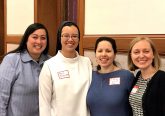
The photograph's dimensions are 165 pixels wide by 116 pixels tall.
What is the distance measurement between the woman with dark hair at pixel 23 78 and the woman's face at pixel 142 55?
1.03 metres

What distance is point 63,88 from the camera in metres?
2.44

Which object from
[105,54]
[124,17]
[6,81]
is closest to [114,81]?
[105,54]

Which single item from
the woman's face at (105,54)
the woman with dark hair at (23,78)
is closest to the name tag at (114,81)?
the woman's face at (105,54)

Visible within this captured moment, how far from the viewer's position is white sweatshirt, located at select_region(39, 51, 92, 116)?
244 centimetres

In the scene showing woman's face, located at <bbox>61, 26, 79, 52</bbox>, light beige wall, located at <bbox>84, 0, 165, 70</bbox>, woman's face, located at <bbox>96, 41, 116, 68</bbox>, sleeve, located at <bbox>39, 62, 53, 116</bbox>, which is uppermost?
light beige wall, located at <bbox>84, 0, 165, 70</bbox>

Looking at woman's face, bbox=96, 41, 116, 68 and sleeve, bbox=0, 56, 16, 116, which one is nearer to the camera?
woman's face, bbox=96, 41, 116, 68

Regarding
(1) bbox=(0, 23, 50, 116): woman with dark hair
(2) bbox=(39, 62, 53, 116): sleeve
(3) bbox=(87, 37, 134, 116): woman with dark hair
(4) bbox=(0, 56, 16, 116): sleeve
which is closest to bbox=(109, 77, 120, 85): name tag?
(3) bbox=(87, 37, 134, 116): woman with dark hair

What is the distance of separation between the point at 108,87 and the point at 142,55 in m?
0.40

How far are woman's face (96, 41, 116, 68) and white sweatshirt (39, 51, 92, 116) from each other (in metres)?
0.21

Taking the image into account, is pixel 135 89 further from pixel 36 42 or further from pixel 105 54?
pixel 36 42

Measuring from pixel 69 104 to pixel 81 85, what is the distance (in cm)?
18

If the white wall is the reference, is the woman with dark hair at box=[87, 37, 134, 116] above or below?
below

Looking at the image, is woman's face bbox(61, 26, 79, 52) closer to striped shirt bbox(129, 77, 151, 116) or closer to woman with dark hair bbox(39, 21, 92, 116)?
woman with dark hair bbox(39, 21, 92, 116)

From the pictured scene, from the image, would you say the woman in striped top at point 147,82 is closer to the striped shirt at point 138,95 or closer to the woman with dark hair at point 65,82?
the striped shirt at point 138,95
